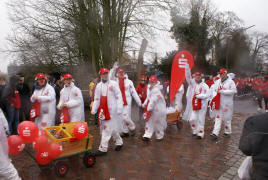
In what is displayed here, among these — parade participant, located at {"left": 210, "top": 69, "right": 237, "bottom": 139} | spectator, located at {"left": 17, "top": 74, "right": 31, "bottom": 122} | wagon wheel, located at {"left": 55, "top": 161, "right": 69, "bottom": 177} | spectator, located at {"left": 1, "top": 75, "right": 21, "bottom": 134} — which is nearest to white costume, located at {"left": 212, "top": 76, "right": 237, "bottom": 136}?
parade participant, located at {"left": 210, "top": 69, "right": 237, "bottom": 139}

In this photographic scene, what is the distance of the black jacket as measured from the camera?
1745 mm

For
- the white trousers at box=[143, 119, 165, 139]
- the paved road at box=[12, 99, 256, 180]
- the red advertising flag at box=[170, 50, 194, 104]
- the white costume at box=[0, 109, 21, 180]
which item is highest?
the red advertising flag at box=[170, 50, 194, 104]

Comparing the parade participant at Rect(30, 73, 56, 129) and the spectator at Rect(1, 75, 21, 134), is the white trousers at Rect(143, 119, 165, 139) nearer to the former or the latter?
the parade participant at Rect(30, 73, 56, 129)

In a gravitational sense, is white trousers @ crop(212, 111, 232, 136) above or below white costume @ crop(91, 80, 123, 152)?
below

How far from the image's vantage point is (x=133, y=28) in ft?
39.5

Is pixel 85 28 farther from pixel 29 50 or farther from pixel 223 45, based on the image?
pixel 223 45

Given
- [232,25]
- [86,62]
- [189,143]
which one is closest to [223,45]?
[232,25]

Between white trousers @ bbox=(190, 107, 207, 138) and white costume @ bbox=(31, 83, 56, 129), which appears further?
white trousers @ bbox=(190, 107, 207, 138)

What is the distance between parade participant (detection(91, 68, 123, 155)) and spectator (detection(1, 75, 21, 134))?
87.5 inches

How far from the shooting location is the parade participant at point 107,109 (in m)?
4.64

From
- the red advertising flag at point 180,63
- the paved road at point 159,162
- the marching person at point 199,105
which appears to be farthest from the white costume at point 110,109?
the red advertising flag at point 180,63

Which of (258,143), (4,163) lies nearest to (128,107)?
(4,163)

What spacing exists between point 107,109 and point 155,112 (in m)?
1.58

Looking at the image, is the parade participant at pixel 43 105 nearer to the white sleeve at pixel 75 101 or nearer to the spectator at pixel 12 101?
the white sleeve at pixel 75 101
